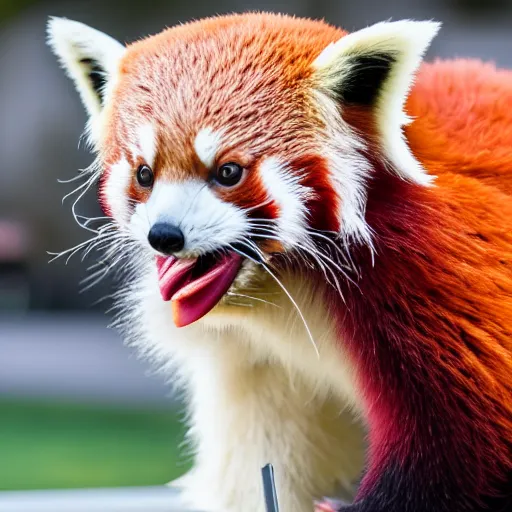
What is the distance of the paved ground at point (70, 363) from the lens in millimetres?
3039

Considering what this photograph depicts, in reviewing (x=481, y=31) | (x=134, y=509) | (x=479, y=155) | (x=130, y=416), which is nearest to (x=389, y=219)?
(x=479, y=155)

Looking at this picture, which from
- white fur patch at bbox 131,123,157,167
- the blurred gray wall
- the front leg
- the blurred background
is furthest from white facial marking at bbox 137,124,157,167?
the blurred gray wall

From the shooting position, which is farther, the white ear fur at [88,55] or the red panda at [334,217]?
the white ear fur at [88,55]

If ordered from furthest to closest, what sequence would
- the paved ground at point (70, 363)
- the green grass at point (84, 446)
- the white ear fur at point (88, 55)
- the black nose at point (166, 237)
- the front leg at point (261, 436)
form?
the paved ground at point (70, 363) < the green grass at point (84, 446) < the front leg at point (261, 436) < the white ear fur at point (88, 55) < the black nose at point (166, 237)

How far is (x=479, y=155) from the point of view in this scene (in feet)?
2.99

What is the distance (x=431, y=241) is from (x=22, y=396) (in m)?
2.48

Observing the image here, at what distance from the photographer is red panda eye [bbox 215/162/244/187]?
2.48 ft

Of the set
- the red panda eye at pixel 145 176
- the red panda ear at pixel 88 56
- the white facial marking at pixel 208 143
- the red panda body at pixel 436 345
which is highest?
the red panda ear at pixel 88 56

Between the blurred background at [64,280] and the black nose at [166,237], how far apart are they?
1394mm

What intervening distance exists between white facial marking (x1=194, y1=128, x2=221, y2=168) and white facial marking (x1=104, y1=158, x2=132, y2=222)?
89 millimetres

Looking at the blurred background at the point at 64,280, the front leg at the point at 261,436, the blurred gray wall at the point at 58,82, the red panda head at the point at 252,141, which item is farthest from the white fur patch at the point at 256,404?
the blurred gray wall at the point at 58,82

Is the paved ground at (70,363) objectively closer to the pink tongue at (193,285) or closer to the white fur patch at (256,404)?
the white fur patch at (256,404)

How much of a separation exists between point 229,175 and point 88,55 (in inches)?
8.6

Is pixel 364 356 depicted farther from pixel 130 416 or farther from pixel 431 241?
pixel 130 416
